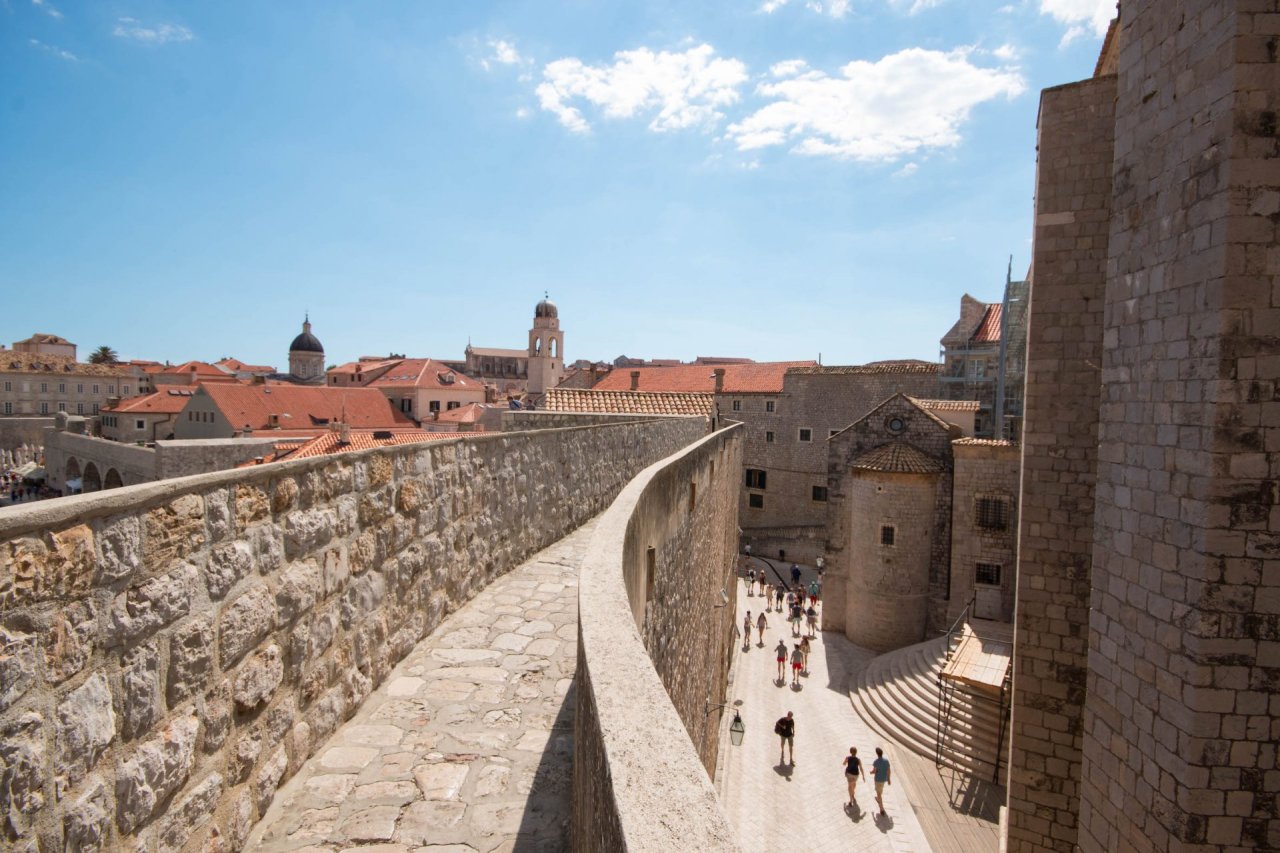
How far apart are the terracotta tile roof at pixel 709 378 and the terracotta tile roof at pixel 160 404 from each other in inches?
964

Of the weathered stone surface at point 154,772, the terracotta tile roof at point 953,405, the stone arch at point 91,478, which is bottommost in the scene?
the stone arch at point 91,478

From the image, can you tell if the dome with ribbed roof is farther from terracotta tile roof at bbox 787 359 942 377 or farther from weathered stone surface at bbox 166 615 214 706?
weathered stone surface at bbox 166 615 214 706

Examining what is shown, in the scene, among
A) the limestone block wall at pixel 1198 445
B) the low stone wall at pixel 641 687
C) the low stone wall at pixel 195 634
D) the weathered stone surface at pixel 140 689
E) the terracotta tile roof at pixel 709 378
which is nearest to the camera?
the low stone wall at pixel 641 687

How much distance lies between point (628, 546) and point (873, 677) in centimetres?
1663

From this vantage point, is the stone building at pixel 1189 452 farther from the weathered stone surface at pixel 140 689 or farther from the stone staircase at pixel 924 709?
the stone staircase at pixel 924 709

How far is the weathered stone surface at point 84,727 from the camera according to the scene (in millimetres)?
1663

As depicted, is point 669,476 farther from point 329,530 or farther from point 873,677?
point 873,677

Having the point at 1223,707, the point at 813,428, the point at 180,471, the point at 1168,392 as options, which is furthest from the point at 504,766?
the point at 813,428

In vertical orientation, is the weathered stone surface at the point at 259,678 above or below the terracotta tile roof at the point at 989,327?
below

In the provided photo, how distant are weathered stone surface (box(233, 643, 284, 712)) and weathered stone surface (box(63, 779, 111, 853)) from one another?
0.63 m

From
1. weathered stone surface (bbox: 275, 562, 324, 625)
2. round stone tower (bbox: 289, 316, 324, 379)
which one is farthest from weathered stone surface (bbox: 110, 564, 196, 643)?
round stone tower (bbox: 289, 316, 324, 379)

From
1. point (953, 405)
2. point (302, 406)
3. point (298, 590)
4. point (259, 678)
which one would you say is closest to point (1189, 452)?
point (298, 590)

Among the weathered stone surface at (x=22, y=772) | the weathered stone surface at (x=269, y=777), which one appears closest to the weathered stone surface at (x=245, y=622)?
the weathered stone surface at (x=269, y=777)

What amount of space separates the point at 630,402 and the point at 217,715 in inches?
572
